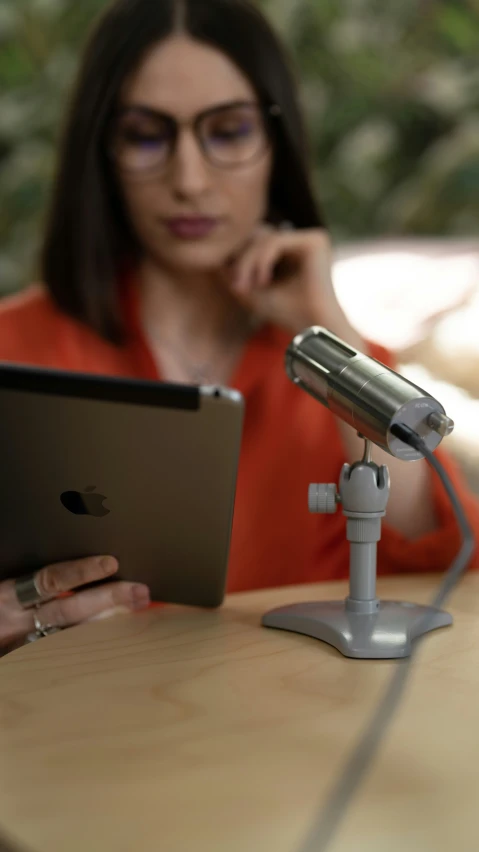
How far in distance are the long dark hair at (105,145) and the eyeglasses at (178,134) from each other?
1.4 inches

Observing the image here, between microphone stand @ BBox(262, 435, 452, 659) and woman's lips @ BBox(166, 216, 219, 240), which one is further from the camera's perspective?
woman's lips @ BBox(166, 216, 219, 240)

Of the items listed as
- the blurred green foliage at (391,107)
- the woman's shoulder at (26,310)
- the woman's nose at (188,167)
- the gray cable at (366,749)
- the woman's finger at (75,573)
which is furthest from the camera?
the blurred green foliage at (391,107)

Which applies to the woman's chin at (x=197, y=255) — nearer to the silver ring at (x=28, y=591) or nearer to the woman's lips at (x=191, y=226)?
the woman's lips at (x=191, y=226)

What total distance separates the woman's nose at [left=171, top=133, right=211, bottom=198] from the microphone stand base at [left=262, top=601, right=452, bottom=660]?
1.98 feet

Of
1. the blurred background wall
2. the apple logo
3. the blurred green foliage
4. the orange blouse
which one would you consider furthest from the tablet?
the blurred green foliage

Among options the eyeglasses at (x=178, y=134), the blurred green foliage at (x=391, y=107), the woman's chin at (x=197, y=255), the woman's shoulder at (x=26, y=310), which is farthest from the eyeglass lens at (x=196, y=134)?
the blurred green foliage at (x=391, y=107)

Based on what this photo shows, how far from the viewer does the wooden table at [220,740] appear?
473mm

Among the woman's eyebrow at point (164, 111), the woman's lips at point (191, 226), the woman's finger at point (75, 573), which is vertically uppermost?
the woman's eyebrow at point (164, 111)

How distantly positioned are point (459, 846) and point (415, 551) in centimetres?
53

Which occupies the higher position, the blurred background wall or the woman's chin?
the blurred background wall

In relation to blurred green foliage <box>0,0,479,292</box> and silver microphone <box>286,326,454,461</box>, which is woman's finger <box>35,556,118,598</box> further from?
blurred green foliage <box>0,0,479,292</box>

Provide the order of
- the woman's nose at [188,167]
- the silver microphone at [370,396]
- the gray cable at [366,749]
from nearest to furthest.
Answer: the gray cable at [366,749] → the silver microphone at [370,396] → the woman's nose at [188,167]

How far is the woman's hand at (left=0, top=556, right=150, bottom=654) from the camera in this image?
0.77 m

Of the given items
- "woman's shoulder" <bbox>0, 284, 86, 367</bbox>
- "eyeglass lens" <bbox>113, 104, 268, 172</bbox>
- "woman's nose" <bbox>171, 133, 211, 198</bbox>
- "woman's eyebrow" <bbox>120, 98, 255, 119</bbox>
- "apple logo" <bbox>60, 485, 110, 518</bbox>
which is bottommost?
"apple logo" <bbox>60, 485, 110, 518</bbox>
